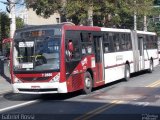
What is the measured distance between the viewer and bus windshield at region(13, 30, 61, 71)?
52.4 ft

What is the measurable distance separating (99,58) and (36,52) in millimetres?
3994

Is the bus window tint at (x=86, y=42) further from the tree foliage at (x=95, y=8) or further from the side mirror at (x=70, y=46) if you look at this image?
the tree foliage at (x=95, y=8)

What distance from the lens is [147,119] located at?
11531 millimetres

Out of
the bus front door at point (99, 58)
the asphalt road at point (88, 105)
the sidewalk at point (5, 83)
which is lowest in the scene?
the sidewalk at point (5, 83)

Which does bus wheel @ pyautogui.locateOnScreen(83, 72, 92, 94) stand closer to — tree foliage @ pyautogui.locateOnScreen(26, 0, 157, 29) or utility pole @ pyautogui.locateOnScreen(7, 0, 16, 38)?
utility pole @ pyautogui.locateOnScreen(7, 0, 16, 38)

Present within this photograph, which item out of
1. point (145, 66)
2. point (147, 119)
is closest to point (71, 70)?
point (147, 119)

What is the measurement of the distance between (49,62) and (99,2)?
635 inches

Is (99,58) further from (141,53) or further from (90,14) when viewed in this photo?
(90,14)

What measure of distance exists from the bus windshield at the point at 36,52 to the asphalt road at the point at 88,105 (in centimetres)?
121

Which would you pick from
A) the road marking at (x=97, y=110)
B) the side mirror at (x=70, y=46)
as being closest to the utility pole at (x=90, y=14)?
the side mirror at (x=70, y=46)

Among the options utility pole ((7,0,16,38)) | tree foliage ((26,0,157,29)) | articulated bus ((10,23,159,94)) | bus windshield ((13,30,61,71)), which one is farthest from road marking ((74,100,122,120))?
tree foliage ((26,0,157,29))

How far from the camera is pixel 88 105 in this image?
14.5 m

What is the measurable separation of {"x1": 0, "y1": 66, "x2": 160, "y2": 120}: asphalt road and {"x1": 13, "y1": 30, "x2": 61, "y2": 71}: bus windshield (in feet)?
3.97

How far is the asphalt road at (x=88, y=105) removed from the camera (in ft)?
40.5
